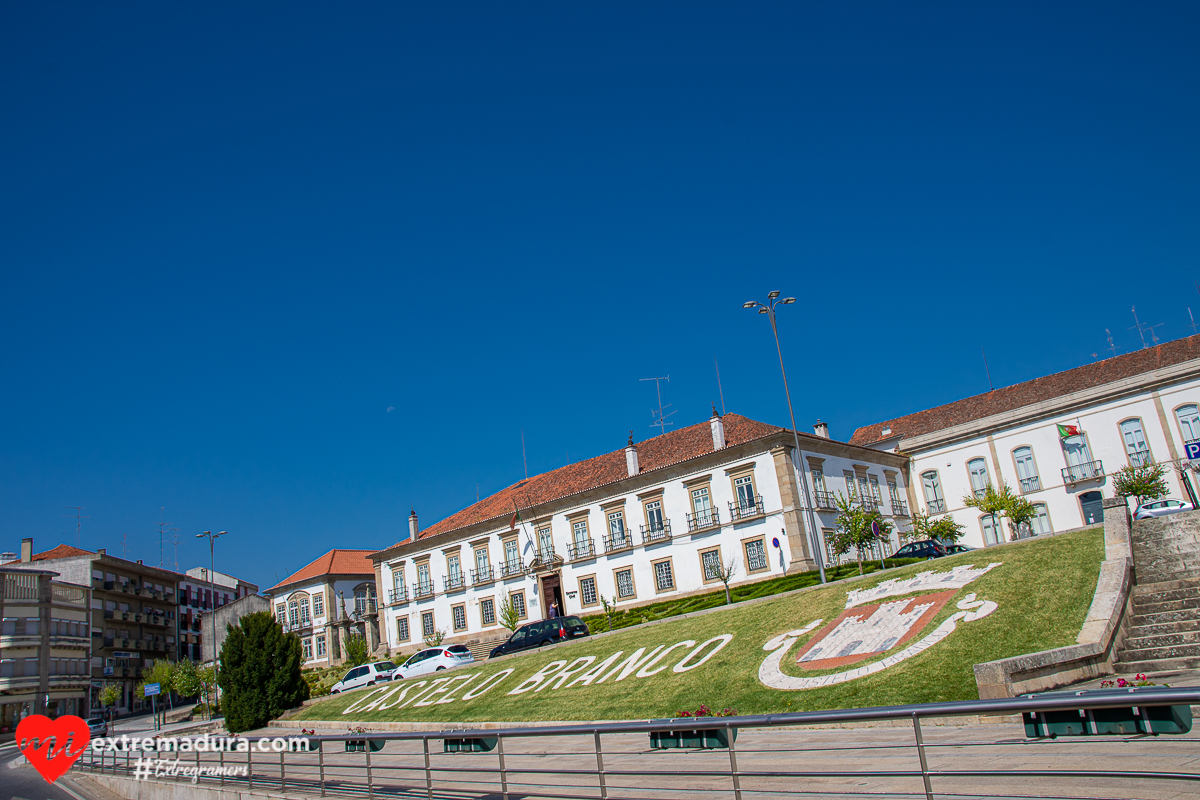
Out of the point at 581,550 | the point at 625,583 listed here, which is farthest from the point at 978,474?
the point at 581,550

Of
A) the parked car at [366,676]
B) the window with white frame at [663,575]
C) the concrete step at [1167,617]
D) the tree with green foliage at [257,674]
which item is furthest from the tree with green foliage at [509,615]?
the concrete step at [1167,617]

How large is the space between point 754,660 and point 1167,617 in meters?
8.73

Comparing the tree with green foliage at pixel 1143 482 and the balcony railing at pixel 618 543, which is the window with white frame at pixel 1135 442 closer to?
the tree with green foliage at pixel 1143 482

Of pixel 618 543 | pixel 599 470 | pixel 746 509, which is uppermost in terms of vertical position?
pixel 599 470

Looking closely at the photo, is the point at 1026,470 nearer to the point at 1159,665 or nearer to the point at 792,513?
the point at 792,513

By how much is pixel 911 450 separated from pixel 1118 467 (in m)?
11.5

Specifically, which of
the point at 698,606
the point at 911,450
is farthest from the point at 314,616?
the point at 911,450

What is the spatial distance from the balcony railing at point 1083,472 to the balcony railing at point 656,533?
2279cm

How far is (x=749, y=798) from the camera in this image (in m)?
8.24

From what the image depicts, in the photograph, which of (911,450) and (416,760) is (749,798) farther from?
(911,450)

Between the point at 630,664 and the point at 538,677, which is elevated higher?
the point at 630,664

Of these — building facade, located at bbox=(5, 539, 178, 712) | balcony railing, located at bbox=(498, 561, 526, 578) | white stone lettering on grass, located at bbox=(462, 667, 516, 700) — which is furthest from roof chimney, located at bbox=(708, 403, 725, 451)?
building facade, located at bbox=(5, 539, 178, 712)

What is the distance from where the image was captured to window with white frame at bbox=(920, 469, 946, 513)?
51.7 m

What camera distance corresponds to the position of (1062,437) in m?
47.3
